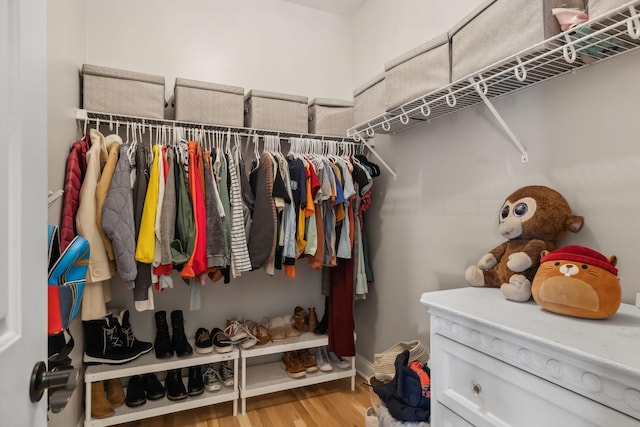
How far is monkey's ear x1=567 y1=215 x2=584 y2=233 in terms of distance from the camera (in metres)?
1.15

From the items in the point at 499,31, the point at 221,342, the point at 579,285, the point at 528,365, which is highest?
the point at 499,31

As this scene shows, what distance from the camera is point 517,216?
125 cm

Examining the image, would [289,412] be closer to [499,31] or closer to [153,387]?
[153,387]

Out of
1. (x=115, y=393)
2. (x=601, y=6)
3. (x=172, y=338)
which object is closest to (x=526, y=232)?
(x=601, y=6)

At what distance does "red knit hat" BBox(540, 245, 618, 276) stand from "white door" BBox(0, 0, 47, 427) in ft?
3.99

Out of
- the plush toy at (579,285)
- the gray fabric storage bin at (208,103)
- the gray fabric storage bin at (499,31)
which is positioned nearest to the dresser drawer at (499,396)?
the plush toy at (579,285)

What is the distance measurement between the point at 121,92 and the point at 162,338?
4.63ft

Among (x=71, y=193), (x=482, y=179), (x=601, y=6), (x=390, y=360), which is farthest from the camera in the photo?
(x=390, y=360)

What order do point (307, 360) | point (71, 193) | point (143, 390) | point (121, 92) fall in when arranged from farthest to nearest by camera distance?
point (307, 360) → point (143, 390) → point (121, 92) → point (71, 193)

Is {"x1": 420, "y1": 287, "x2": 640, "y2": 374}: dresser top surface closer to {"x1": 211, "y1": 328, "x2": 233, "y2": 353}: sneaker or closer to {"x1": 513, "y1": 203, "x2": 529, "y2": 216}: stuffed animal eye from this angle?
{"x1": 513, "y1": 203, "x2": 529, "y2": 216}: stuffed animal eye

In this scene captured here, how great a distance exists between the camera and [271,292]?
247 cm

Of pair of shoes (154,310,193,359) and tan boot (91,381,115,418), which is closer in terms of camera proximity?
tan boot (91,381,115,418)

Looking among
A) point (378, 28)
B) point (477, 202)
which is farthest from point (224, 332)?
point (378, 28)

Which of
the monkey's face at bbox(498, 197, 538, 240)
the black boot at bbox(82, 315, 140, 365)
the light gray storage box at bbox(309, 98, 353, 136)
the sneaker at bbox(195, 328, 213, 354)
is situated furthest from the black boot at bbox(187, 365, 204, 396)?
the monkey's face at bbox(498, 197, 538, 240)
